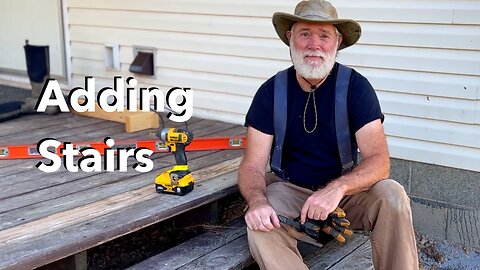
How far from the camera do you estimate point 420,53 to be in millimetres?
3479

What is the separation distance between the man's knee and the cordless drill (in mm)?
860

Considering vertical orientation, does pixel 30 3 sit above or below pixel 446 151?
above

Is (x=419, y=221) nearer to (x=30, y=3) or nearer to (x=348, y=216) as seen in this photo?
(x=348, y=216)

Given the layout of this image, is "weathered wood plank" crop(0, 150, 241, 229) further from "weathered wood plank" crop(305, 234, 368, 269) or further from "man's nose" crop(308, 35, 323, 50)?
"man's nose" crop(308, 35, 323, 50)

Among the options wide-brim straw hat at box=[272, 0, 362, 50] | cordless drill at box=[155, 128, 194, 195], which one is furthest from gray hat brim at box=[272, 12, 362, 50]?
cordless drill at box=[155, 128, 194, 195]

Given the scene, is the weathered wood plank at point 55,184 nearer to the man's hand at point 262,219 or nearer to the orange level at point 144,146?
the orange level at point 144,146

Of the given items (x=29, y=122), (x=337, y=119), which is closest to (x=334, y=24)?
(x=337, y=119)

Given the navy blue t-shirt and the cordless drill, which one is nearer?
the navy blue t-shirt

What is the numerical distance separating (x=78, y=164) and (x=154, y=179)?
48cm

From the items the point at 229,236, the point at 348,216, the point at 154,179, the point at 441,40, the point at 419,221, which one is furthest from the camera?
the point at 419,221

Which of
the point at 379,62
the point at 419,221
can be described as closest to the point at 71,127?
the point at 379,62

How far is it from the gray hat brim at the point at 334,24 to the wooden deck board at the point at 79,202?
828 mm

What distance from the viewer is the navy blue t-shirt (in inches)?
104

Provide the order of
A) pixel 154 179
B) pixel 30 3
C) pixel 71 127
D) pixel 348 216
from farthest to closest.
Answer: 1. pixel 30 3
2. pixel 71 127
3. pixel 154 179
4. pixel 348 216
